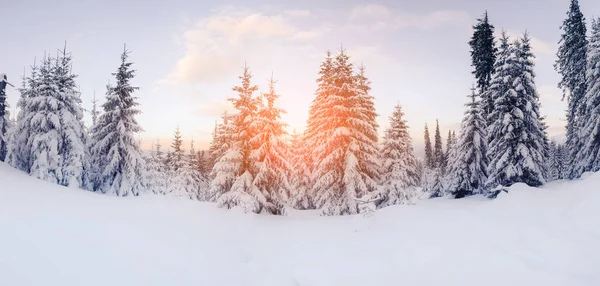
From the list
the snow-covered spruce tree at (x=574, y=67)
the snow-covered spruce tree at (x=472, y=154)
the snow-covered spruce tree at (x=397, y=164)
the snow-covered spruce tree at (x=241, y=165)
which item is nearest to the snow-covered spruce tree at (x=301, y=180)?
the snow-covered spruce tree at (x=241, y=165)

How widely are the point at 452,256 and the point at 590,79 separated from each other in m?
27.4

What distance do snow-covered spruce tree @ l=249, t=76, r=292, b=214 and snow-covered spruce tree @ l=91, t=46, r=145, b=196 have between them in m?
10.2

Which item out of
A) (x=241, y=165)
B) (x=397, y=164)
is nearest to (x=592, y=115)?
(x=397, y=164)

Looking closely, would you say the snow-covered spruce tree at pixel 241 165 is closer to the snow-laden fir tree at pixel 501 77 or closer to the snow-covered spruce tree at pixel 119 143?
the snow-covered spruce tree at pixel 119 143

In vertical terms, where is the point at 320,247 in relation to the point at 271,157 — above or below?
below

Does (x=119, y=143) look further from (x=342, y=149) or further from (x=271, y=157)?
(x=342, y=149)

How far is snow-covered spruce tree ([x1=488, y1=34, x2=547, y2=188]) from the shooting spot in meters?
22.6

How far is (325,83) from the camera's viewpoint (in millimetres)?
22984

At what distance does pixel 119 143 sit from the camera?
2350 centimetres

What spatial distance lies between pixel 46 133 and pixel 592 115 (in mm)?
40240

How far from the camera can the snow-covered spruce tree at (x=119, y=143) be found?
23.3m

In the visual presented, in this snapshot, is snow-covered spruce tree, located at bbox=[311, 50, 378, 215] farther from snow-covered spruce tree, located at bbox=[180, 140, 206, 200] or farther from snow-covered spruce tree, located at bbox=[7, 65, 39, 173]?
snow-covered spruce tree, located at bbox=[180, 140, 206, 200]

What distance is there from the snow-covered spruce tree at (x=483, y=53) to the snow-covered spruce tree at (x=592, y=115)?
25.3ft

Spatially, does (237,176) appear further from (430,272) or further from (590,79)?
(590,79)
